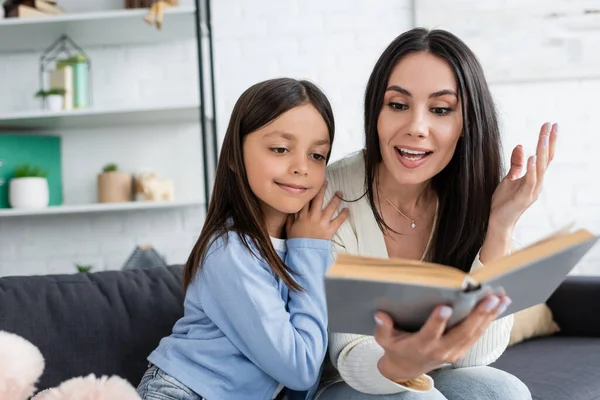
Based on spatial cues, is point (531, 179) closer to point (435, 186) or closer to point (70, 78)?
point (435, 186)

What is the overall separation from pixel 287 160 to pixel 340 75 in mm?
1900

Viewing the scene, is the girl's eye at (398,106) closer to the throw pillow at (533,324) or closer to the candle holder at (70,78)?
the throw pillow at (533,324)

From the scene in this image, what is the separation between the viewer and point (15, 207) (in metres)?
3.02

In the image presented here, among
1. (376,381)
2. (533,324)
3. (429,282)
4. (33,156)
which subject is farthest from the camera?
(33,156)

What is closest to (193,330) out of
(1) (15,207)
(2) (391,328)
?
(2) (391,328)

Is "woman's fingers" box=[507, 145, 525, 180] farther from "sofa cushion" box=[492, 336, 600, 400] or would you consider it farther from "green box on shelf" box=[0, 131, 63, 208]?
"green box on shelf" box=[0, 131, 63, 208]

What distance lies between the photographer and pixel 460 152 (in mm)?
1445

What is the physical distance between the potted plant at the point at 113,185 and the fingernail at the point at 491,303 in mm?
2357

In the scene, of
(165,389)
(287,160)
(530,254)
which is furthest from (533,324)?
(530,254)

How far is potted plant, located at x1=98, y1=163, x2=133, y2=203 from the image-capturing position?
10.1 ft

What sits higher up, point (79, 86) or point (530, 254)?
point (79, 86)

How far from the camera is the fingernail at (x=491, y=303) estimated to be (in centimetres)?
96

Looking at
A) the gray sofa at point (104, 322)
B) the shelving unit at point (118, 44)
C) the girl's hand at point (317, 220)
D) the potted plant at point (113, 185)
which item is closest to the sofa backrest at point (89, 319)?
the gray sofa at point (104, 322)

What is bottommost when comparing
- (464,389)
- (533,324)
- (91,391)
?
(533,324)
